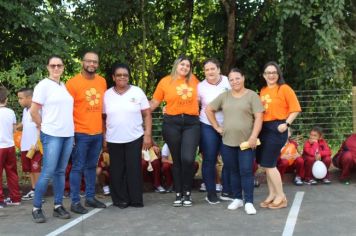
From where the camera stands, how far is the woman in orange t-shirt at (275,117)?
647 cm

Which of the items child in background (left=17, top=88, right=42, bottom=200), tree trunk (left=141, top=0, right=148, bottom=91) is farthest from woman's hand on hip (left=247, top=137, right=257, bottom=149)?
tree trunk (left=141, top=0, right=148, bottom=91)

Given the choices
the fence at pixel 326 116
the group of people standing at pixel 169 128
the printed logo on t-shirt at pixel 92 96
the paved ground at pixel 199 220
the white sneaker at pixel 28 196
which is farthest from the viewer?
the fence at pixel 326 116

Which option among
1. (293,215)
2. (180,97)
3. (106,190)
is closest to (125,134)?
(180,97)

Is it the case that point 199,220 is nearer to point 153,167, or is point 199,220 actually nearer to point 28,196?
point 153,167

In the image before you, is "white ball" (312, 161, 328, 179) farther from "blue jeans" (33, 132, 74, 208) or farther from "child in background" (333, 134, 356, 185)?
"blue jeans" (33, 132, 74, 208)

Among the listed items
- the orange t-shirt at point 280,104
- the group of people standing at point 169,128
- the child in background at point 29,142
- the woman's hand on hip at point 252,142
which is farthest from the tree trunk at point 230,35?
the woman's hand on hip at point 252,142

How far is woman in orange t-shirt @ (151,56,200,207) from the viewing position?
6809mm

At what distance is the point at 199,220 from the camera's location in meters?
6.20

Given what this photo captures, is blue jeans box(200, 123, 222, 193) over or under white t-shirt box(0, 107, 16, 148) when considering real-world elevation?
under

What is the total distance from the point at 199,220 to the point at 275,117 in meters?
1.54

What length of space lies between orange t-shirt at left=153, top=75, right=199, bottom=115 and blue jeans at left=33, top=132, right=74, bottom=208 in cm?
133

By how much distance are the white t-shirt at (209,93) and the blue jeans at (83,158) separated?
4.46 feet

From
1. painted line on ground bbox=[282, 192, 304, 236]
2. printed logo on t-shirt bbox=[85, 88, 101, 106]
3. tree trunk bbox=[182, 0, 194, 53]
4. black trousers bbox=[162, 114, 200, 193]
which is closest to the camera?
painted line on ground bbox=[282, 192, 304, 236]

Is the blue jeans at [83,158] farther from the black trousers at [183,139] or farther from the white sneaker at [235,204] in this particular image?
the white sneaker at [235,204]
